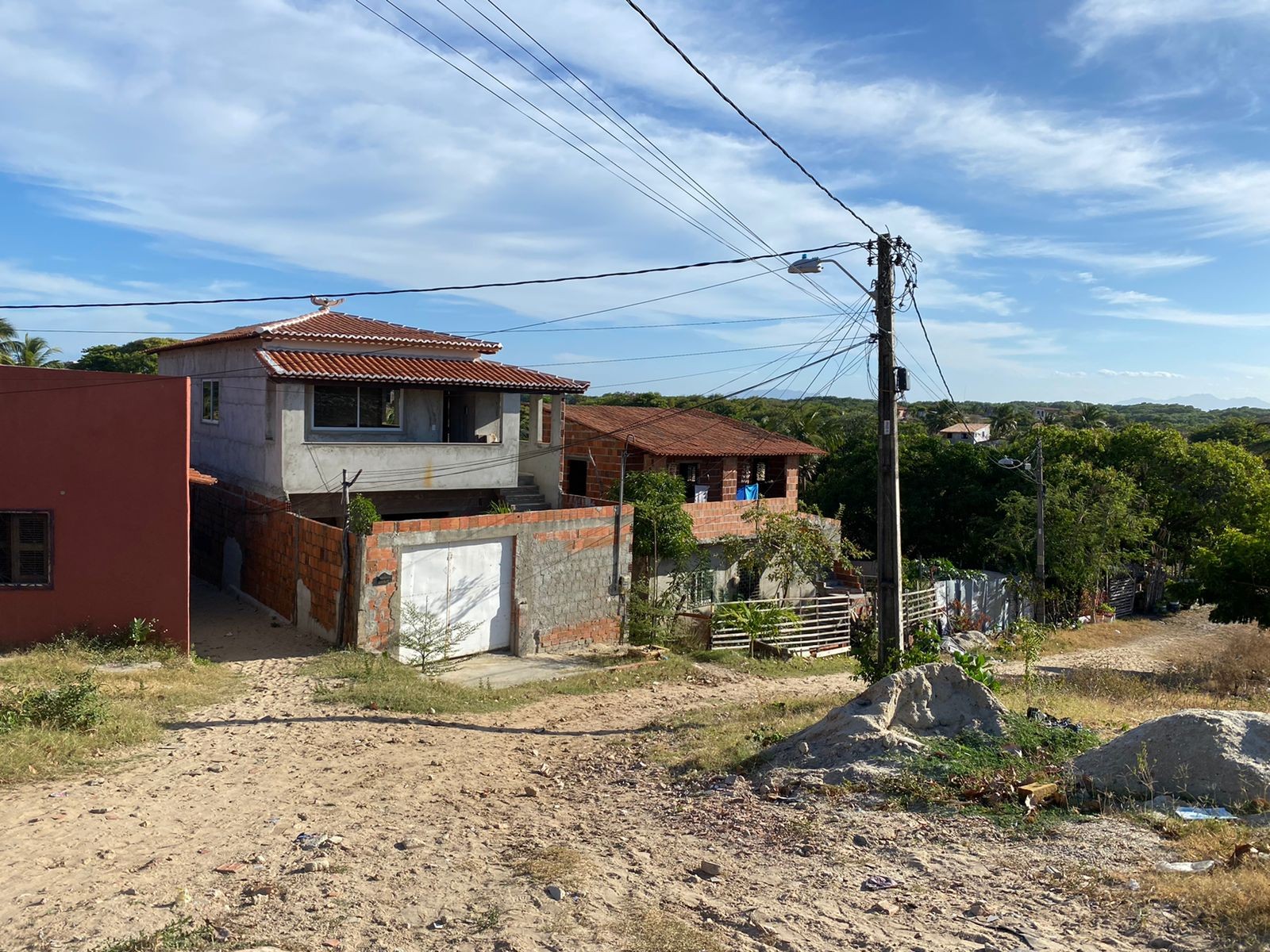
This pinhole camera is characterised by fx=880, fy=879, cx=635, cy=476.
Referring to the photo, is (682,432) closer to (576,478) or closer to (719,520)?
(576,478)

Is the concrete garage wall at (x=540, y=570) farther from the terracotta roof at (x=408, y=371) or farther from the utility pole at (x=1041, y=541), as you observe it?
the utility pole at (x=1041, y=541)

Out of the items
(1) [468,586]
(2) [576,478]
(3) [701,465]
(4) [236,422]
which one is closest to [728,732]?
(1) [468,586]

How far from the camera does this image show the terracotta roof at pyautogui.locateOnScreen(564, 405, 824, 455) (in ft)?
76.1

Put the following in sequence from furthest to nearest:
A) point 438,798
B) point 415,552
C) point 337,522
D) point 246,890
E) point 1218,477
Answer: point 1218,477 < point 337,522 < point 415,552 < point 438,798 < point 246,890

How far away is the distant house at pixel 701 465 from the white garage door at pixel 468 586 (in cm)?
477

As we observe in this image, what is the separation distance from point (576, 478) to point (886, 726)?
16115 millimetres

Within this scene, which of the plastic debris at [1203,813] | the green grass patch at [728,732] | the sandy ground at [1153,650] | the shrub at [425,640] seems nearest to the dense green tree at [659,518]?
the shrub at [425,640]

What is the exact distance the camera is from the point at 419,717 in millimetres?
11195

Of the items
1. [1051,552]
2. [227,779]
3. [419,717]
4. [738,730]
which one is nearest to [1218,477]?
[1051,552]

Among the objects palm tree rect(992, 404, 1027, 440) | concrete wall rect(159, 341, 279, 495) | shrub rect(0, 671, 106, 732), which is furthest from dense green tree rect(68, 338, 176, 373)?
palm tree rect(992, 404, 1027, 440)

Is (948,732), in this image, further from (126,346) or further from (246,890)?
(126,346)

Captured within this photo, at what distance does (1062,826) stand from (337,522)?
1497 cm

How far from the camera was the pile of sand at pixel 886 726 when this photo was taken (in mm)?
8375

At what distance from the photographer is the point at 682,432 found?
2519cm
